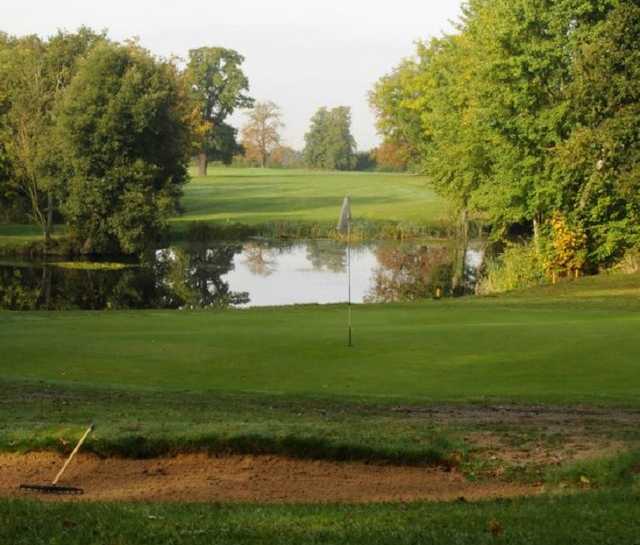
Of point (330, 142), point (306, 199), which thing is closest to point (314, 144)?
point (330, 142)

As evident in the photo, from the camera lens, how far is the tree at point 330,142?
600 ft

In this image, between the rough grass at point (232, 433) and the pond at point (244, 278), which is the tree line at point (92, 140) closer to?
the pond at point (244, 278)

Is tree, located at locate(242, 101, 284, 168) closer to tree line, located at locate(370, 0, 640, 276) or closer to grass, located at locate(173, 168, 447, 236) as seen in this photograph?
grass, located at locate(173, 168, 447, 236)

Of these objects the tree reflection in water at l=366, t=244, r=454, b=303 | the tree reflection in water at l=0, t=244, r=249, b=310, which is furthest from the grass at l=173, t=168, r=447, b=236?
the tree reflection in water at l=0, t=244, r=249, b=310

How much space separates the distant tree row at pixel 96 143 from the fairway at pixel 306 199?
571 inches

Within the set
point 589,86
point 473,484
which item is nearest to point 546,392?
point 473,484

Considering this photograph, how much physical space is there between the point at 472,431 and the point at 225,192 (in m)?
91.3

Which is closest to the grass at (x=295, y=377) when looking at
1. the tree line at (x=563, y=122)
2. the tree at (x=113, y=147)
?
the tree line at (x=563, y=122)

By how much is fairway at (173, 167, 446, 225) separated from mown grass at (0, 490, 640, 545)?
220 feet

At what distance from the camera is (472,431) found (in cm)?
1166

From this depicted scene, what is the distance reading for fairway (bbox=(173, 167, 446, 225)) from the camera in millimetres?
79938

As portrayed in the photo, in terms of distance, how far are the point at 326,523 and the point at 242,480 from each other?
2217 millimetres

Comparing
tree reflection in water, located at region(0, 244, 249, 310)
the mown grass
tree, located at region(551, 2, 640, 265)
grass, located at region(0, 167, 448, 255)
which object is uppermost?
tree, located at region(551, 2, 640, 265)

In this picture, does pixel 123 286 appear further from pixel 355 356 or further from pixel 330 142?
pixel 330 142
